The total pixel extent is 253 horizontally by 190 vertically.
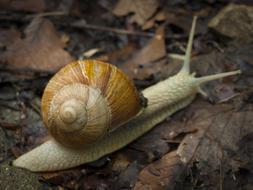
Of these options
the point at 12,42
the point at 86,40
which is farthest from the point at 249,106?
the point at 12,42

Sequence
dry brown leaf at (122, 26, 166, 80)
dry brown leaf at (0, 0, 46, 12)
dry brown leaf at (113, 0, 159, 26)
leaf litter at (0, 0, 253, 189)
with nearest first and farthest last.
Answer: leaf litter at (0, 0, 253, 189)
dry brown leaf at (122, 26, 166, 80)
dry brown leaf at (0, 0, 46, 12)
dry brown leaf at (113, 0, 159, 26)

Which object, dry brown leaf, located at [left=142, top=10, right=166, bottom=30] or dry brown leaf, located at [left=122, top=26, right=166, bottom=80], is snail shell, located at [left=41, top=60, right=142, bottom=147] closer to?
dry brown leaf, located at [left=122, top=26, right=166, bottom=80]

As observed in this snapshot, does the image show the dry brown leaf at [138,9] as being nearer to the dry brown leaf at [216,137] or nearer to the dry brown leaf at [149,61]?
the dry brown leaf at [149,61]

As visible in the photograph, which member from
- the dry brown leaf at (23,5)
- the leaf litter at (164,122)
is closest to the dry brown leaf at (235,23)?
the leaf litter at (164,122)

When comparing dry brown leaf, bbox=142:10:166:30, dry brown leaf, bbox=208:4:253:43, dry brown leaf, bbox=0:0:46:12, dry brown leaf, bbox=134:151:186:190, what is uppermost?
dry brown leaf, bbox=208:4:253:43

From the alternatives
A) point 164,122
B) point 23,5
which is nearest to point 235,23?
point 164,122

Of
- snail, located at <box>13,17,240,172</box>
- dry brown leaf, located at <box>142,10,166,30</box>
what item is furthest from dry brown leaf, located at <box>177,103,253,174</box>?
dry brown leaf, located at <box>142,10,166,30</box>

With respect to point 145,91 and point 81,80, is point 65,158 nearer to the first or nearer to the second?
point 81,80
